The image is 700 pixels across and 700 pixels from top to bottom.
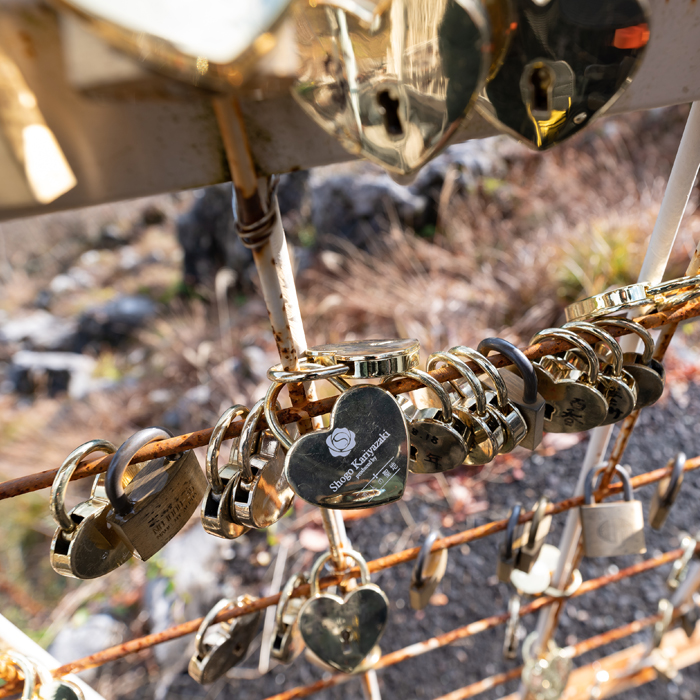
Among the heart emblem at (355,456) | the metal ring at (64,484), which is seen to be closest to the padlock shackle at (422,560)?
the heart emblem at (355,456)

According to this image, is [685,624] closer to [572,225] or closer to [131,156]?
[131,156]

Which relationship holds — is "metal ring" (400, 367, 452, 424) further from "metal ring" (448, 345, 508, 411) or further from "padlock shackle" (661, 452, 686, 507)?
"padlock shackle" (661, 452, 686, 507)

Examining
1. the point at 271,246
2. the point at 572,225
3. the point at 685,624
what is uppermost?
the point at 271,246

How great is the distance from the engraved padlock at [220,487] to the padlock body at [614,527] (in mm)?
546

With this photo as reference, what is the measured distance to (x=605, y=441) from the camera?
28.2 inches

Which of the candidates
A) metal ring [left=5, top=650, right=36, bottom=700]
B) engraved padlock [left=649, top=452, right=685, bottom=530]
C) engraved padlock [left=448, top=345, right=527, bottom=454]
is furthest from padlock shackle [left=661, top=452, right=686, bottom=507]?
metal ring [left=5, top=650, right=36, bottom=700]

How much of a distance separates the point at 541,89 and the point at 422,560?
57 cm

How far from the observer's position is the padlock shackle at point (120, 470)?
357 mm

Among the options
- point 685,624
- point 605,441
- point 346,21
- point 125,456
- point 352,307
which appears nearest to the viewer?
point 346,21

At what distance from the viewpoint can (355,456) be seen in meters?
0.35

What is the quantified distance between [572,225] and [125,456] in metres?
3.16

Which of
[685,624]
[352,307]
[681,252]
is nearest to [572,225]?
[681,252]

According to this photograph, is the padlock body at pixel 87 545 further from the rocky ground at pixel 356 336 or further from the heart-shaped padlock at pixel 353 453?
the rocky ground at pixel 356 336

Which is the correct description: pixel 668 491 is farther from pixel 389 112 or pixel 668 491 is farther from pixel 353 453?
pixel 389 112
